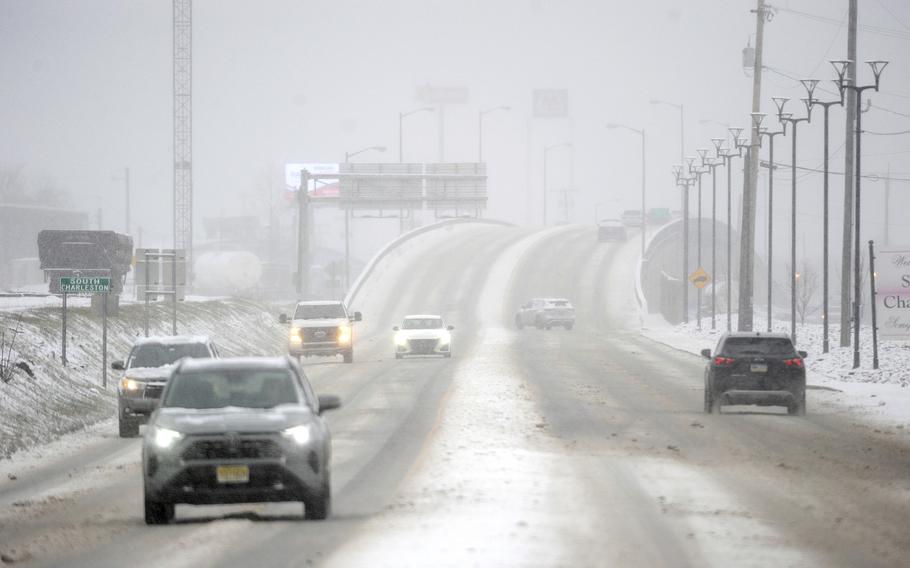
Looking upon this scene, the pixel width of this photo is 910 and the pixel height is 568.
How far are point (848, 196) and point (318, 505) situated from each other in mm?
39748

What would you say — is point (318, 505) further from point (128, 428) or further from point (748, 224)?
point (748, 224)

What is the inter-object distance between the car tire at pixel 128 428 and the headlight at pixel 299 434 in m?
11.4

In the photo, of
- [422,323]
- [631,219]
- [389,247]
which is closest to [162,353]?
[422,323]

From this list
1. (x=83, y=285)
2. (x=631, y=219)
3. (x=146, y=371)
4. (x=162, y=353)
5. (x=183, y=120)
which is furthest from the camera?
(x=631, y=219)

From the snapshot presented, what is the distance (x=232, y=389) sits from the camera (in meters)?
15.6

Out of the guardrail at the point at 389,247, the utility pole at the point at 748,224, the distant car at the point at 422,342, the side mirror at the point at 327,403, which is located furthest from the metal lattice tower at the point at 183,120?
the side mirror at the point at 327,403

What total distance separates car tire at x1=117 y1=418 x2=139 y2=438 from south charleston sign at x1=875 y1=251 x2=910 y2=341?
2468cm

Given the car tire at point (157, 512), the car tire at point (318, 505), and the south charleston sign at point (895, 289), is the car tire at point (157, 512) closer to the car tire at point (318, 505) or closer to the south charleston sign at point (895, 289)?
the car tire at point (318, 505)

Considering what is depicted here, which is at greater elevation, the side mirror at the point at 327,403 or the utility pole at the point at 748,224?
the utility pole at the point at 748,224

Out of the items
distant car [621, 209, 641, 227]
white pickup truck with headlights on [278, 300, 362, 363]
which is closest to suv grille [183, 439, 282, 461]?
white pickup truck with headlights on [278, 300, 362, 363]

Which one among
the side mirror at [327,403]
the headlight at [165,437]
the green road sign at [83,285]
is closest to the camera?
the headlight at [165,437]

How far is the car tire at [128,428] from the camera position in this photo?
25344 millimetres

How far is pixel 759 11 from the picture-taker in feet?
215

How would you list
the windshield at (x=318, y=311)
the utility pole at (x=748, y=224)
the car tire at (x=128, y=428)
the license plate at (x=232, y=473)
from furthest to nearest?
the utility pole at (x=748, y=224) → the windshield at (x=318, y=311) → the car tire at (x=128, y=428) → the license plate at (x=232, y=473)
